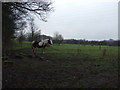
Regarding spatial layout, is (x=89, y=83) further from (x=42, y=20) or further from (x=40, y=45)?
(x=40, y=45)

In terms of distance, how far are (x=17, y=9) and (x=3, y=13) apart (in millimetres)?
1626

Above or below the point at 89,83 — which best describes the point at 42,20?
above

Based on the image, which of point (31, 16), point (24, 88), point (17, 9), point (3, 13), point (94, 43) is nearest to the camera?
point (24, 88)

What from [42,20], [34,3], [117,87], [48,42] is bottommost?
[117,87]

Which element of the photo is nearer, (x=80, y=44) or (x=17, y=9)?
(x=17, y=9)

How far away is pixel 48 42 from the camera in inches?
691

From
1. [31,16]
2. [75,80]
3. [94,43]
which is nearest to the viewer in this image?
[75,80]

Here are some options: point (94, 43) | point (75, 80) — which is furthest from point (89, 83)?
point (94, 43)

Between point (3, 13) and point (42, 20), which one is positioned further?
point (42, 20)

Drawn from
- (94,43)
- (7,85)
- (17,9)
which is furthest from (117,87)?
(94,43)

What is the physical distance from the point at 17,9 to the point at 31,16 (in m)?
1.50

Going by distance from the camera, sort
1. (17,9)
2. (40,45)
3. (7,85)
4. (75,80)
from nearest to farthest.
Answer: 1. (7,85)
2. (75,80)
3. (17,9)
4. (40,45)

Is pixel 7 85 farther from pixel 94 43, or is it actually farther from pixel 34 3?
pixel 94 43

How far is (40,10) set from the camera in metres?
14.9
